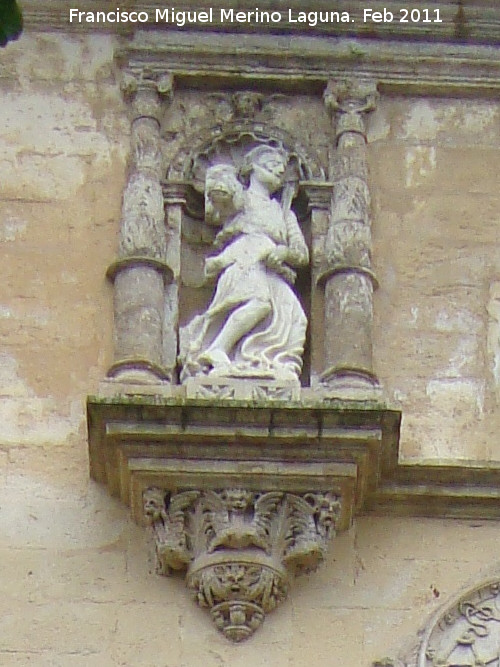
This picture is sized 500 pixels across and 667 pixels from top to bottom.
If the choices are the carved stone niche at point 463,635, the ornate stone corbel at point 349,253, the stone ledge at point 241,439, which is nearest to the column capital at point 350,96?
the ornate stone corbel at point 349,253

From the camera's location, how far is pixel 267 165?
7461 mm

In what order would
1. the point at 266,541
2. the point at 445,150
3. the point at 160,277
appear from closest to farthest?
1. the point at 266,541
2. the point at 160,277
3. the point at 445,150

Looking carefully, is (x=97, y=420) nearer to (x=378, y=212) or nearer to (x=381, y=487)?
(x=381, y=487)

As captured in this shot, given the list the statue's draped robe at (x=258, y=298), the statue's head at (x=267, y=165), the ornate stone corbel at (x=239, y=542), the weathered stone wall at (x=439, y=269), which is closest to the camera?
the ornate stone corbel at (x=239, y=542)

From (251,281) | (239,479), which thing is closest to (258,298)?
(251,281)

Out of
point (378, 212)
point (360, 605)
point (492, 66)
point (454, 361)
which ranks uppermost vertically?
point (492, 66)

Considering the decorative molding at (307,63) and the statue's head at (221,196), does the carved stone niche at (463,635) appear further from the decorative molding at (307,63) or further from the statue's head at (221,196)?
the decorative molding at (307,63)

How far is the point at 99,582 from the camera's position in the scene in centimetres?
671

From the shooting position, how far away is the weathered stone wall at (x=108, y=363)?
6641 mm

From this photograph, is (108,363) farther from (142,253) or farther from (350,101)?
(350,101)

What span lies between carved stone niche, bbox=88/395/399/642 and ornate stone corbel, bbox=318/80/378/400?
0.32m

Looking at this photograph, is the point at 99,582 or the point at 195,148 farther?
the point at 195,148

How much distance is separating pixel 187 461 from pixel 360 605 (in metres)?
0.73

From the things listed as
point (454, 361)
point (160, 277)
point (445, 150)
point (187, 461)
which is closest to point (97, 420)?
point (187, 461)
